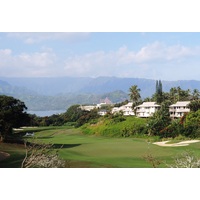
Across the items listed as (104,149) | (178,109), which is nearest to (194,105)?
(178,109)

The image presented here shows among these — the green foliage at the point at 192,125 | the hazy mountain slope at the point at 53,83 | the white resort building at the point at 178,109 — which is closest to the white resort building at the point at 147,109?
the white resort building at the point at 178,109

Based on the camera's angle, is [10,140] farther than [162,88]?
No

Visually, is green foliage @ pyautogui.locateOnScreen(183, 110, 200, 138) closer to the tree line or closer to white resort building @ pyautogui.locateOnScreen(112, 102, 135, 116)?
the tree line
